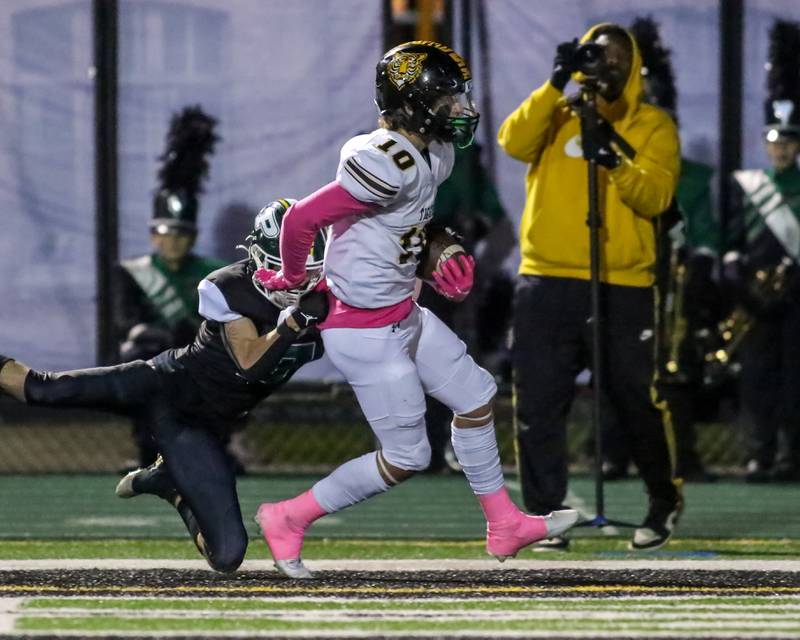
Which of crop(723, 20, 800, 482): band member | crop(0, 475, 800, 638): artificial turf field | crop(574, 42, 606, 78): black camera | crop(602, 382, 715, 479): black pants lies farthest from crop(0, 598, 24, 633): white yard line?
crop(723, 20, 800, 482): band member

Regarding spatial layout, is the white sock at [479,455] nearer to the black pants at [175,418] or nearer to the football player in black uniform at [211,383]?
the football player in black uniform at [211,383]

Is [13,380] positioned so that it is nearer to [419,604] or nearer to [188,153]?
[419,604]

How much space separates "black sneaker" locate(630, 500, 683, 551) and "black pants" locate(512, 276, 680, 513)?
1.2 inches

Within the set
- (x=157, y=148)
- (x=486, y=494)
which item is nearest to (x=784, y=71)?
(x=157, y=148)

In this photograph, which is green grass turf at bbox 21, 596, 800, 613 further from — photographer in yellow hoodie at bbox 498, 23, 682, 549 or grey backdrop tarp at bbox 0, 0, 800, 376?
grey backdrop tarp at bbox 0, 0, 800, 376

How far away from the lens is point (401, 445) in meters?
6.32

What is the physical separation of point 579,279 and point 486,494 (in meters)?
1.32

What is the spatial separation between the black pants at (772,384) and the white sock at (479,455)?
4.38m

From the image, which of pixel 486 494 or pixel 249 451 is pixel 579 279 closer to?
pixel 486 494

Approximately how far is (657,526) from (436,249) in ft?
5.79

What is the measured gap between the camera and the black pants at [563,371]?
7594mm

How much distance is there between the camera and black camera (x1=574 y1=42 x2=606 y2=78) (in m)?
7.47

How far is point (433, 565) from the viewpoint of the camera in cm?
689

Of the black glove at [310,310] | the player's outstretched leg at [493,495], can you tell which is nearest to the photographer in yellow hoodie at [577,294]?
the player's outstretched leg at [493,495]
